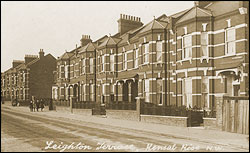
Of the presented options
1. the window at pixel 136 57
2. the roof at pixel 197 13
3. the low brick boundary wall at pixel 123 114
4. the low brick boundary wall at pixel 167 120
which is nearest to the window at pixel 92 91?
the window at pixel 136 57

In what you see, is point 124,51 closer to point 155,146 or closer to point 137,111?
Result: point 137,111

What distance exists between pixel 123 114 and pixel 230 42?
10511 millimetres

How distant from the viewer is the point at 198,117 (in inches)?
776

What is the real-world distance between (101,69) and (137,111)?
1482cm

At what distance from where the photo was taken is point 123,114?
2498 cm

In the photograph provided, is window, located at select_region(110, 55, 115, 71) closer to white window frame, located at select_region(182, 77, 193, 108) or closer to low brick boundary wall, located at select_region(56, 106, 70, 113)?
low brick boundary wall, located at select_region(56, 106, 70, 113)

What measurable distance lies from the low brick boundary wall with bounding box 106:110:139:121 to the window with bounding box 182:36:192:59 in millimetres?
6402

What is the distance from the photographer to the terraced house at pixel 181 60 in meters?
21.6

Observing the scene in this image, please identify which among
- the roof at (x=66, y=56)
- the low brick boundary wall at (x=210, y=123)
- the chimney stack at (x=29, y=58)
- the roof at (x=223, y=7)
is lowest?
the low brick boundary wall at (x=210, y=123)

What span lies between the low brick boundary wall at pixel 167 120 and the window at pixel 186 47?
20.4ft

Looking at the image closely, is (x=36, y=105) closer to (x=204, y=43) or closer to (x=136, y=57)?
(x=136, y=57)

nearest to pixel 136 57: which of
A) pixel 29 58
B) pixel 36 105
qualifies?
pixel 36 105

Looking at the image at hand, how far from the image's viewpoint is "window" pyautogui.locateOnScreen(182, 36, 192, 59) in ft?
78.1

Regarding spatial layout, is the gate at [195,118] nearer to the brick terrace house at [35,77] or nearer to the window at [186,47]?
the window at [186,47]
